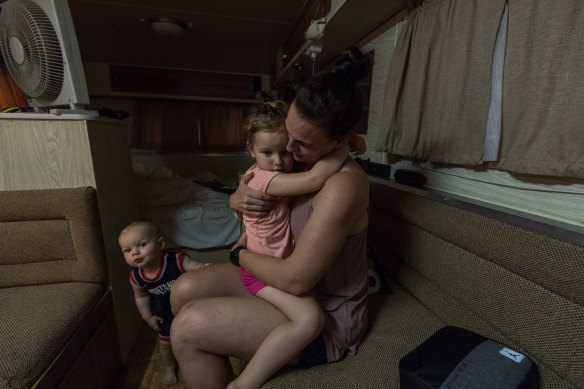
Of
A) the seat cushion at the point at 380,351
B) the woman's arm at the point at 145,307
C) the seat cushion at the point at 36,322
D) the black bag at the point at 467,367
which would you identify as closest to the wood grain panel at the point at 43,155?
the seat cushion at the point at 36,322

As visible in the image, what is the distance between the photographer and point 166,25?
272 centimetres

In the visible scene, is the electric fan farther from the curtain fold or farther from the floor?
the floor

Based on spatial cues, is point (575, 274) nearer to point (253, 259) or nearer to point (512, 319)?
point (512, 319)

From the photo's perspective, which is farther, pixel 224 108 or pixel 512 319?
pixel 224 108

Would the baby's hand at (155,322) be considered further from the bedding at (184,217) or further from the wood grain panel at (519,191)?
the wood grain panel at (519,191)

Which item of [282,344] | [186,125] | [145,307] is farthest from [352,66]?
[186,125]

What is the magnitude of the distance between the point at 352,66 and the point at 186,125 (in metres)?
4.18

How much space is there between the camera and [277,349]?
72cm

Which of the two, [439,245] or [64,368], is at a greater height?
[439,245]

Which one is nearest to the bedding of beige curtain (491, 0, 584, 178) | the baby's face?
the baby's face

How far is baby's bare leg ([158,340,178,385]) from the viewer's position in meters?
1.31

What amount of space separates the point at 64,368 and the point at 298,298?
0.94 meters

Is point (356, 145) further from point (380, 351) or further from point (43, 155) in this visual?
point (43, 155)

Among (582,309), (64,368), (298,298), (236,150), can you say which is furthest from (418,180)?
(236,150)
